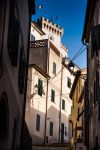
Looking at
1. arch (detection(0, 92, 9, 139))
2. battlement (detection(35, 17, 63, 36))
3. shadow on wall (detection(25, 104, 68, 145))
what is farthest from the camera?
battlement (detection(35, 17, 63, 36))

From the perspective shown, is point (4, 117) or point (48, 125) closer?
point (4, 117)

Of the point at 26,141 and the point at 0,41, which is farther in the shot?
the point at 26,141

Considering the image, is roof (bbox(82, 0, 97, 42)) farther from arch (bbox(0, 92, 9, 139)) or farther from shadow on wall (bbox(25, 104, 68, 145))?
shadow on wall (bbox(25, 104, 68, 145))

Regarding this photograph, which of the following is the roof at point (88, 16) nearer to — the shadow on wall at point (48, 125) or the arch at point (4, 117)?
the arch at point (4, 117)

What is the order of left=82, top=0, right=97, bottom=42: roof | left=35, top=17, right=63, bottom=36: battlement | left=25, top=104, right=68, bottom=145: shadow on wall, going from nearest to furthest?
left=82, top=0, right=97, bottom=42: roof
left=25, top=104, right=68, bottom=145: shadow on wall
left=35, top=17, right=63, bottom=36: battlement

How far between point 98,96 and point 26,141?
19.3 feet

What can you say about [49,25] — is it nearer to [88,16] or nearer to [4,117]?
[88,16]

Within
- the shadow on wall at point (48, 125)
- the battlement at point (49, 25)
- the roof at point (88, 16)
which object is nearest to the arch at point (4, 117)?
the roof at point (88, 16)

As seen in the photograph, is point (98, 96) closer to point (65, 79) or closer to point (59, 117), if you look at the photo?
point (59, 117)

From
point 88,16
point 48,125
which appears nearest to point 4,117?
point 88,16

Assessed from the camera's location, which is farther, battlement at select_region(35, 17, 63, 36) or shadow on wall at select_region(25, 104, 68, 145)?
Result: battlement at select_region(35, 17, 63, 36)

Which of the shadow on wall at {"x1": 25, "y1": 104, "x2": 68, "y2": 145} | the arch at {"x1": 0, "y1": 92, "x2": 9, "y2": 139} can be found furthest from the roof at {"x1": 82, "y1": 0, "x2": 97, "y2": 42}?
the shadow on wall at {"x1": 25, "y1": 104, "x2": 68, "y2": 145}

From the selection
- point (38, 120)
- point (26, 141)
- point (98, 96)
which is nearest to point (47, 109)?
point (38, 120)

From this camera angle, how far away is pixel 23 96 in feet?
64.4
